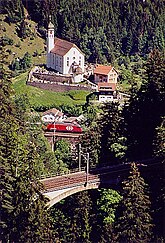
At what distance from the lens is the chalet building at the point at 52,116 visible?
101 feet

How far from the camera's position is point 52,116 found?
3111cm

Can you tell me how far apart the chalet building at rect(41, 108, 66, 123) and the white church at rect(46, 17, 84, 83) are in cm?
751

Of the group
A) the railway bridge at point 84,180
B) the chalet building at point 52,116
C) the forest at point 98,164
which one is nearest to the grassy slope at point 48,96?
the chalet building at point 52,116

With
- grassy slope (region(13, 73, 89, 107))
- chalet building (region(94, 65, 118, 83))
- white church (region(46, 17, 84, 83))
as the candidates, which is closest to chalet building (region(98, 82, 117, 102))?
grassy slope (region(13, 73, 89, 107))

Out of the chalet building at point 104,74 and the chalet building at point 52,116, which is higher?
the chalet building at point 104,74

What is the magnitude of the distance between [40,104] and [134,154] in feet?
53.0

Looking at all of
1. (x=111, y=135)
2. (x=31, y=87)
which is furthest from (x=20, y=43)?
(x=111, y=135)

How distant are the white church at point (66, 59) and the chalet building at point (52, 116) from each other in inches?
296

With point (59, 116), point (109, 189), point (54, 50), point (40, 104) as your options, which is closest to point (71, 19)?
point (54, 50)

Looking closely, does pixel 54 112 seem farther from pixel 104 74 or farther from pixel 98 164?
pixel 98 164

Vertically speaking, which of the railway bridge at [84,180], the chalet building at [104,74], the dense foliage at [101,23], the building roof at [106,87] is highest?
the dense foliage at [101,23]

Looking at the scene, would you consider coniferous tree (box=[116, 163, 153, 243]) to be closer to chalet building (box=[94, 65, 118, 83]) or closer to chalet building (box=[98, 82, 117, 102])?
chalet building (box=[98, 82, 117, 102])

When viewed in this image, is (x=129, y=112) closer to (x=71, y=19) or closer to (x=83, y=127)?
(x=83, y=127)

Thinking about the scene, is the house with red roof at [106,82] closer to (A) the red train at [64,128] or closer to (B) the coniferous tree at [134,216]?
(A) the red train at [64,128]
